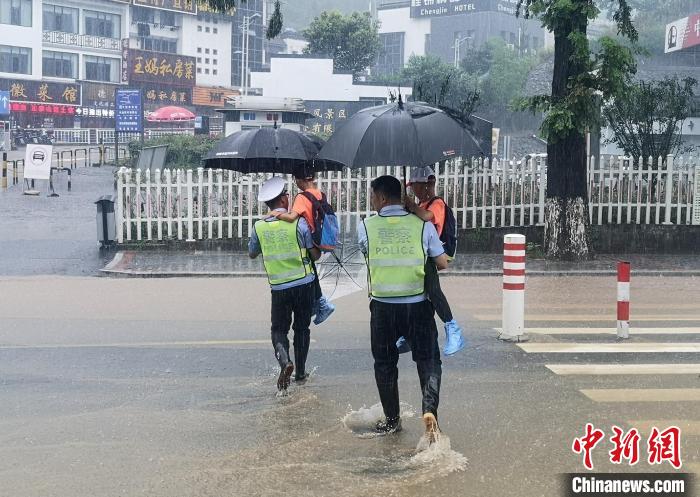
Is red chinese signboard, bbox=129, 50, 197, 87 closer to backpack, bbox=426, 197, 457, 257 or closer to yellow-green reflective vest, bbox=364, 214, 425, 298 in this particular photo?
backpack, bbox=426, 197, 457, 257

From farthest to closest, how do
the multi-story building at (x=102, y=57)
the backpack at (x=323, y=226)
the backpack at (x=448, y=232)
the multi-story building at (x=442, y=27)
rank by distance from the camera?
the multi-story building at (x=442, y=27), the multi-story building at (x=102, y=57), the backpack at (x=323, y=226), the backpack at (x=448, y=232)

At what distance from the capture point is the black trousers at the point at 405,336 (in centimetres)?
647

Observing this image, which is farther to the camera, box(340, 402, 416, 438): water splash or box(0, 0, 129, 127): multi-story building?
box(0, 0, 129, 127): multi-story building

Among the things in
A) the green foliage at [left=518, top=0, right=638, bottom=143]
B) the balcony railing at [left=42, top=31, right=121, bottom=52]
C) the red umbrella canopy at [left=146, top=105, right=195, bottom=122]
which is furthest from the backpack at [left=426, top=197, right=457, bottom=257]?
the balcony railing at [left=42, top=31, right=121, bottom=52]

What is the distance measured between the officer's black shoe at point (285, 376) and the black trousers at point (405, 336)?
1230mm

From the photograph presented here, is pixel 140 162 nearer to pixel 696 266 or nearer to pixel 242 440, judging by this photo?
pixel 696 266

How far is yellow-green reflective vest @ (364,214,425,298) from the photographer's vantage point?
6402 mm

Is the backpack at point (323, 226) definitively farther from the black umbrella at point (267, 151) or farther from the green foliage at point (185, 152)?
the green foliage at point (185, 152)

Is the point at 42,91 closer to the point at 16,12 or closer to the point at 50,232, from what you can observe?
the point at 16,12

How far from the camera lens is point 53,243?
19.1 m

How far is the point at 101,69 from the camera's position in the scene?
8062 centimetres

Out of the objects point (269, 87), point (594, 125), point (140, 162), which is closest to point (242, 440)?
point (594, 125)

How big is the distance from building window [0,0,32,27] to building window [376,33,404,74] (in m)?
66.7

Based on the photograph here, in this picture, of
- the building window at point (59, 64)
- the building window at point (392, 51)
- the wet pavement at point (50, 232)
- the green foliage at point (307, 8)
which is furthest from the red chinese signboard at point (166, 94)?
the green foliage at point (307, 8)
